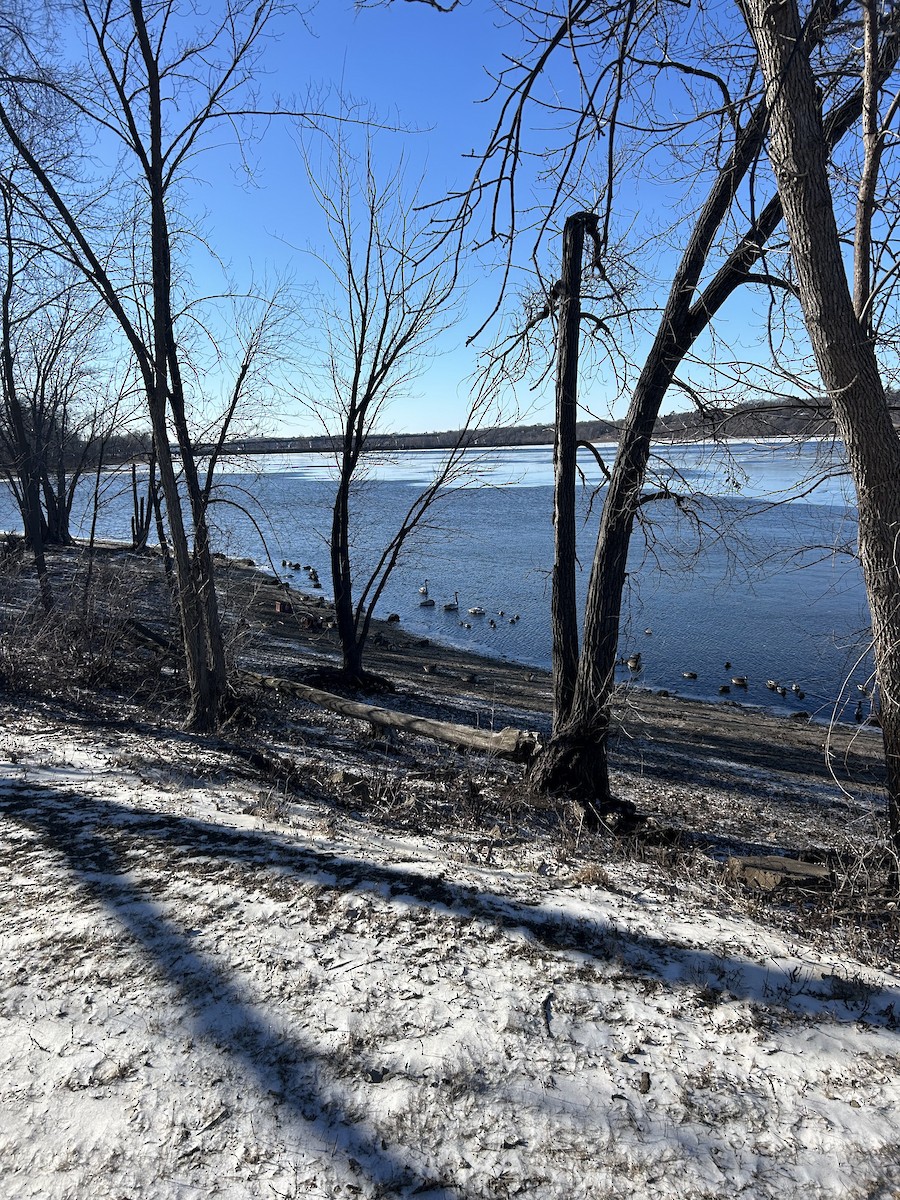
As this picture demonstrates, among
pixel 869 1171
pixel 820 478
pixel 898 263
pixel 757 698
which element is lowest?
pixel 757 698

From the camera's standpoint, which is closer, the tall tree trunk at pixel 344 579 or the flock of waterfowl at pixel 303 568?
the tall tree trunk at pixel 344 579

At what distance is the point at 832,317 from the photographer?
4.36 m

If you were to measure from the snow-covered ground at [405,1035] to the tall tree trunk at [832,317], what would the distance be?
2147mm

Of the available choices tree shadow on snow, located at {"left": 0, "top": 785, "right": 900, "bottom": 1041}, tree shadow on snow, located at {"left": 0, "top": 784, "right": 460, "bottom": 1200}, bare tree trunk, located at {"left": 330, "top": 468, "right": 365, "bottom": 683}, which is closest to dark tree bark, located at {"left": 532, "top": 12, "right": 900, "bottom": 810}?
tree shadow on snow, located at {"left": 0, "top": 785, "right": 900, "bottom": 1041}

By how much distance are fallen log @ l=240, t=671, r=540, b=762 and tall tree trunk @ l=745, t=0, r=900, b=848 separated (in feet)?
12.9

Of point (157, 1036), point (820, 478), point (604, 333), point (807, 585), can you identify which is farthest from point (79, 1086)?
point (807, 585)

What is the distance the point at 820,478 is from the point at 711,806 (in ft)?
15.2

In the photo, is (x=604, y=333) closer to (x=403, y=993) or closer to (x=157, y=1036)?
(x=403, y=993)

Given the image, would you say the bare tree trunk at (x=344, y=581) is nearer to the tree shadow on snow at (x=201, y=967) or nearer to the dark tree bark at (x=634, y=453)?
the dark tree bark at (x=634, y=453)

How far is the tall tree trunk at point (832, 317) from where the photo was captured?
423 centimetres

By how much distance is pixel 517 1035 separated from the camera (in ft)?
9.82

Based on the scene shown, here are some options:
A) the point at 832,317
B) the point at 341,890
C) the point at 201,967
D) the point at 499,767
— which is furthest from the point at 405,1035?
the point at 499,767

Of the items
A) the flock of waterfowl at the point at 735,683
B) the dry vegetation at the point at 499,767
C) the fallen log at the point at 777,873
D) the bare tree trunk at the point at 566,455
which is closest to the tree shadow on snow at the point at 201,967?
the dry vegetation at the point at 499,767

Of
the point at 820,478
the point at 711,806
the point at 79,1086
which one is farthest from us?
the point at 711,806
